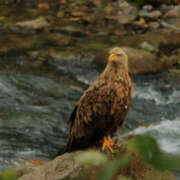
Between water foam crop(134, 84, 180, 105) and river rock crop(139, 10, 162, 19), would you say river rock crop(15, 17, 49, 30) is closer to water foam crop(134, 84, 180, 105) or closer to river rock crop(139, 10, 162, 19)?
river rock crop(139, 10, 162, 19)

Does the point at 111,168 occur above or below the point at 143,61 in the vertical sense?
above

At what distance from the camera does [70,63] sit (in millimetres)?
8875

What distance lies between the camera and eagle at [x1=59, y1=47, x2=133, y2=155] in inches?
123

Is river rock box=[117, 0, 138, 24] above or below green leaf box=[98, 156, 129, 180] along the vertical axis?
below

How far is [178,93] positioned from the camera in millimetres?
7473

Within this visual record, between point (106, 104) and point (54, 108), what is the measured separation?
Result: 12.1 ft

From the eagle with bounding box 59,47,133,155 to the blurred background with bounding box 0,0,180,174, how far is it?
129 centimetres

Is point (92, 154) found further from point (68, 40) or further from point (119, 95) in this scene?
point (68, 40)

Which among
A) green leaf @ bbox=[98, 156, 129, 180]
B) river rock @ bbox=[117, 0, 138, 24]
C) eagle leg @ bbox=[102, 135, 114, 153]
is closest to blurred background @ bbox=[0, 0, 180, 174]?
river rock @ bbox=[117, 0, 138, 24]

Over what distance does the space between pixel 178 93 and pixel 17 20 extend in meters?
6.02

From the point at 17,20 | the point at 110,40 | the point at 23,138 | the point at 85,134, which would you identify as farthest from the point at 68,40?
the point at 85,134

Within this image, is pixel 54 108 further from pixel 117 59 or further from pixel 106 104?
pixel 117 59

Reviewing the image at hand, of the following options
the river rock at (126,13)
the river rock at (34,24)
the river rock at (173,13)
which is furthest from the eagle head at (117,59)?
the river rock at (173,13)

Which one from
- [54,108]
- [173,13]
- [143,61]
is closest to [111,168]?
[54,108]
